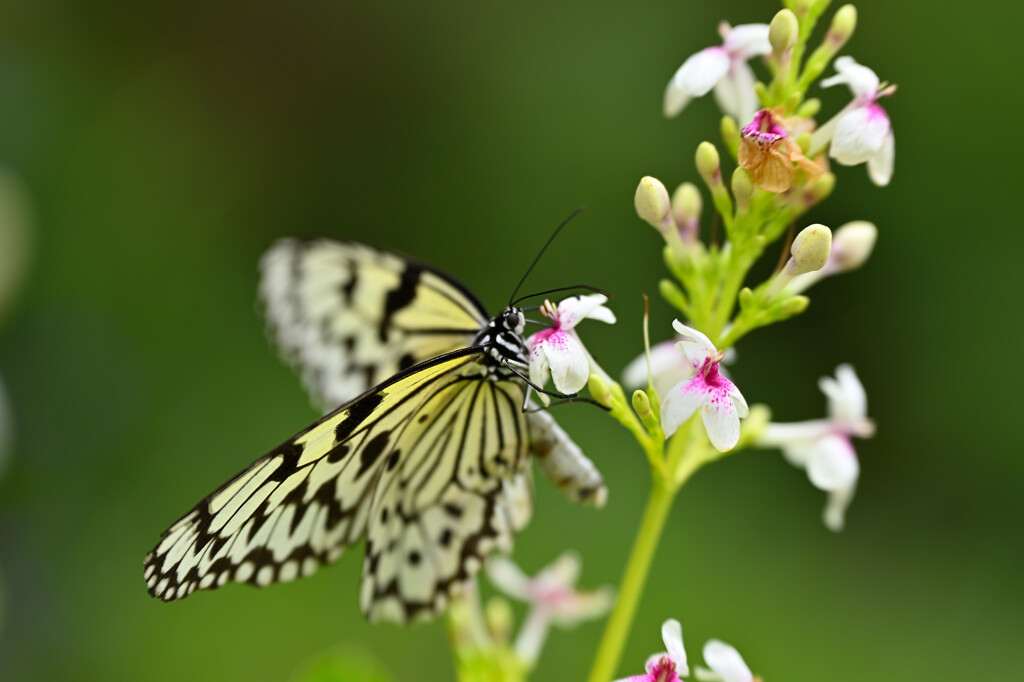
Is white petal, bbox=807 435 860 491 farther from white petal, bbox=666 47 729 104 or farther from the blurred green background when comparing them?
the blurred green background

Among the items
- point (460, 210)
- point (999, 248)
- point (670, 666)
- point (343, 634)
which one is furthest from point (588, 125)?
point (670, 666)

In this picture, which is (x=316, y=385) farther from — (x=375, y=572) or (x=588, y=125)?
(x=588, y=125)

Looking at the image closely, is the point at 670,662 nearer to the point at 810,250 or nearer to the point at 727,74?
the point at 810,250

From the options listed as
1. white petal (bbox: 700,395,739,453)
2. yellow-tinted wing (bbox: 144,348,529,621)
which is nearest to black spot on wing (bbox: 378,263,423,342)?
yellow-tinted wing (bbox: 144,348,529,621)

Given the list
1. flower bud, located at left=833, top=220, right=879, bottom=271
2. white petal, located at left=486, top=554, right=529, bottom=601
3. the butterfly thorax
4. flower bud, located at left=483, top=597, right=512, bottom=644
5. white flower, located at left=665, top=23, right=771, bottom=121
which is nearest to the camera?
white flower, located at left=665, top=23, right=771, bottom=121

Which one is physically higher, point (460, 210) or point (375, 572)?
point (460, 210)

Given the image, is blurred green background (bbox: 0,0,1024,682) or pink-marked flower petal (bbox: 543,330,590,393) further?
blurred green background (bbox: 0,0,1024,682)

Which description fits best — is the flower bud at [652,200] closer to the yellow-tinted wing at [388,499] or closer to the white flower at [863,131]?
the white flower at [863,131]
